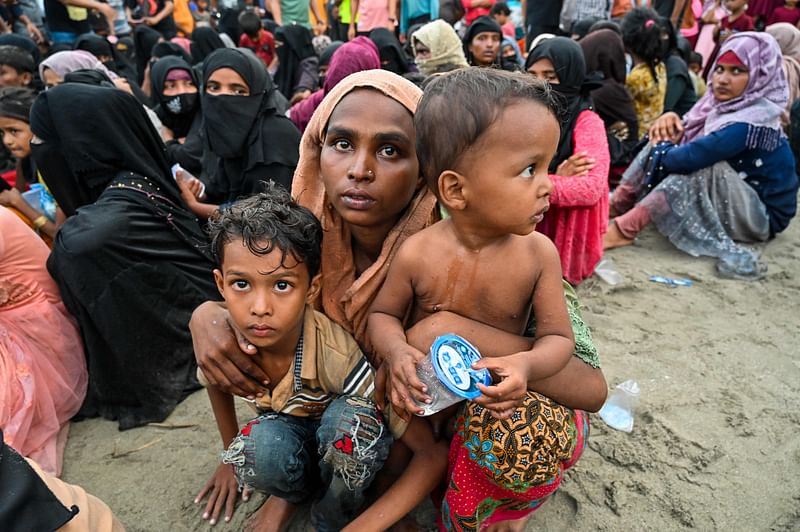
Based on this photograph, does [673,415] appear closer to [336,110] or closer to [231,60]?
[336,110]

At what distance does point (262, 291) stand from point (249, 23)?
682 cm

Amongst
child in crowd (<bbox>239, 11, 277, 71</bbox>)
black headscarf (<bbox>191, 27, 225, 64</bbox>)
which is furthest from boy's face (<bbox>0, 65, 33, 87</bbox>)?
child in crowd (<bbox>239, 11, 277, 71</bbox>)

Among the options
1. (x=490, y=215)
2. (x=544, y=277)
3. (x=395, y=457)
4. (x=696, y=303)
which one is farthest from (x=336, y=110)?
(x=696, y=303)

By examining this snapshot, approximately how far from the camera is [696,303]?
332 cm

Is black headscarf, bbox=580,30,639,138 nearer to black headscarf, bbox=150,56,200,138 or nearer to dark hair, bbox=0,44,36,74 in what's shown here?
black headscarf, bbox=150,56,200,138

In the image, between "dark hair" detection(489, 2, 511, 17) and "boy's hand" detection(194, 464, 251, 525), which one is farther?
"dark hair" detection(489, 2, 511, 17)

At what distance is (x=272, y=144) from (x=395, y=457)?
7.06ft

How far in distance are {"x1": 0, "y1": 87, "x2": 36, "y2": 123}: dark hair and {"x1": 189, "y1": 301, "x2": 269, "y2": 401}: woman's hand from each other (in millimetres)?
2389

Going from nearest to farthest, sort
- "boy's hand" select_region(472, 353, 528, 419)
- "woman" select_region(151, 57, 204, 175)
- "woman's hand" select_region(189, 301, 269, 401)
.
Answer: "boy's hand" select_region(472, 353, 528, 419) < "woman's hand" select_region(189, 301, 269, 401) < "woman" select_region(151, 57, 204, 175)

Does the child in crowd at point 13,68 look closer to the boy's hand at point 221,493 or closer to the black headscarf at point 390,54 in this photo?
the black headscarf at point 390,54

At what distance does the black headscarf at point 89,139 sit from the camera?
2646 millimetres

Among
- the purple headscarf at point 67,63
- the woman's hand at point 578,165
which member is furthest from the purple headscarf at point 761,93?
the purple headscarf at point 67,63

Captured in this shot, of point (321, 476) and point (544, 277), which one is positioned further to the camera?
point (321, 476)

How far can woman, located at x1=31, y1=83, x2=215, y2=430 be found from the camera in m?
2.51
